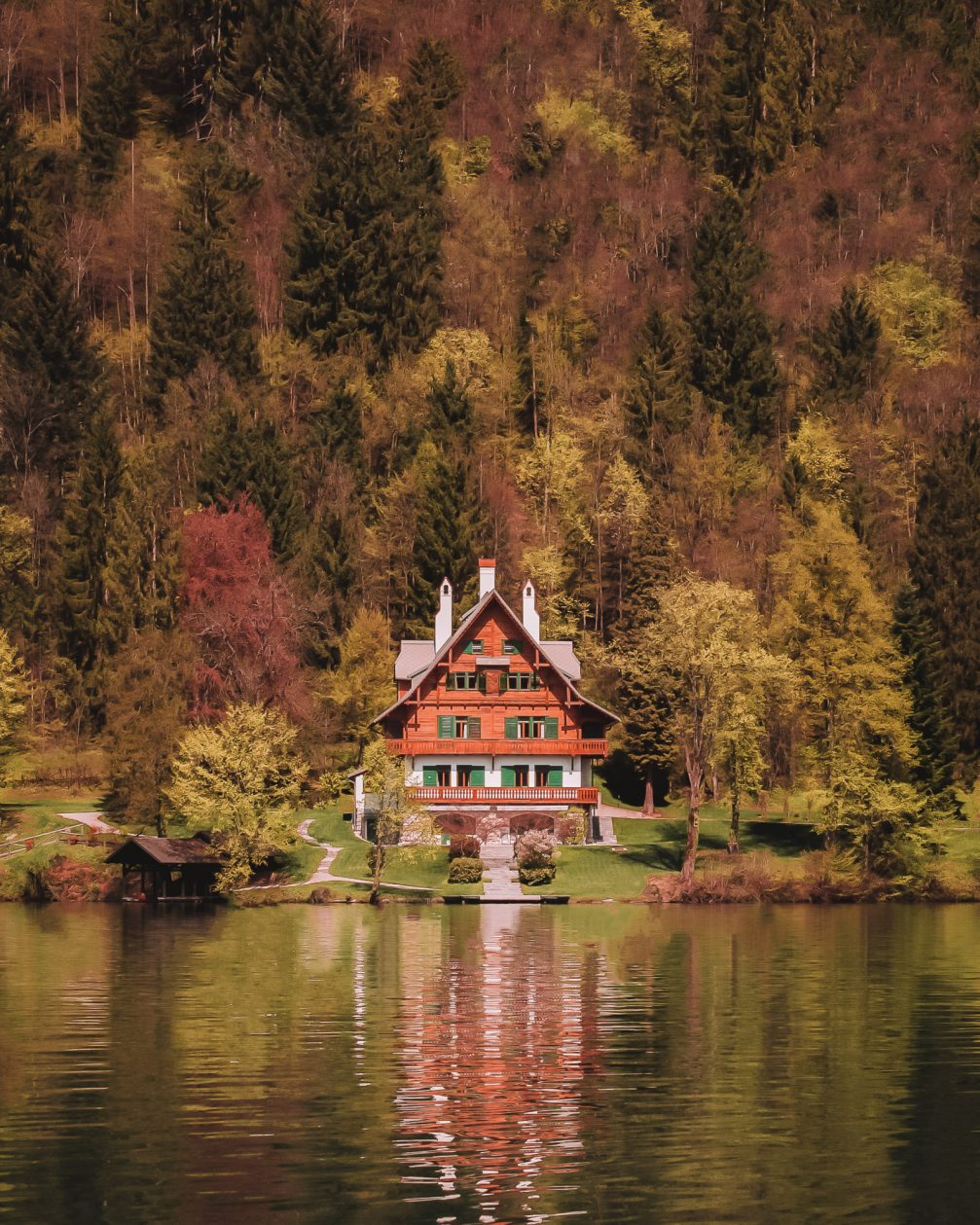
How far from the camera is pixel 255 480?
4636 inches

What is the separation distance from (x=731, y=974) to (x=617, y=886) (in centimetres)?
3132

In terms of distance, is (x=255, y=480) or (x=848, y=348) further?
(x=848, y=348)

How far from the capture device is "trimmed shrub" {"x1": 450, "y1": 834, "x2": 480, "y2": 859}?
94.7 m

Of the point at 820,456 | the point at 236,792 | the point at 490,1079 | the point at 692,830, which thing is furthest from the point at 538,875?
the point at 490,1079

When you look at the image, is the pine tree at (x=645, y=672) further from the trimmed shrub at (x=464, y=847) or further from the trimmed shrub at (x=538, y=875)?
the trimmed shrub at (x=538, y=875)

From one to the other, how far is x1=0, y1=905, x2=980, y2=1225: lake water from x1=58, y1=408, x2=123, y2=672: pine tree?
44.7m

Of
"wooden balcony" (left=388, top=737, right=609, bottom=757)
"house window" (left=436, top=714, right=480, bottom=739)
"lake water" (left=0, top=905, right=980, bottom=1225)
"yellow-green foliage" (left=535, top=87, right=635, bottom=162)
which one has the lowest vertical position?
"lake water" (left=0, top=905, right=980, bottom=1225)

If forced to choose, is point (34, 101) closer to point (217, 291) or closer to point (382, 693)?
point (217, 291)

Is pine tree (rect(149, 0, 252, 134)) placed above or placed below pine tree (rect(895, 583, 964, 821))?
above

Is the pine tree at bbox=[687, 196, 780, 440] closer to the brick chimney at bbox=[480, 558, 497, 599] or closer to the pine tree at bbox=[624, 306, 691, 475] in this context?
the pine tree at bbox=[624, 306, 691, 475]

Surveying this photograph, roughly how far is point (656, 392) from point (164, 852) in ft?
187

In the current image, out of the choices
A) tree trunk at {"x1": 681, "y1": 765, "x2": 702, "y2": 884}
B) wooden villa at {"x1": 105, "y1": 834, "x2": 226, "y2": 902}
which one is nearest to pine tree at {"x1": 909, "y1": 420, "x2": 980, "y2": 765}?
tree trunk at {"x1": 681, "y1": 765, "x2": 702, "y2": 884}

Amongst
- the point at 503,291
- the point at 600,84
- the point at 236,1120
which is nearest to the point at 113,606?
the point at 503,291

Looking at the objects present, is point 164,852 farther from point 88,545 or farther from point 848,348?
point 848,348
